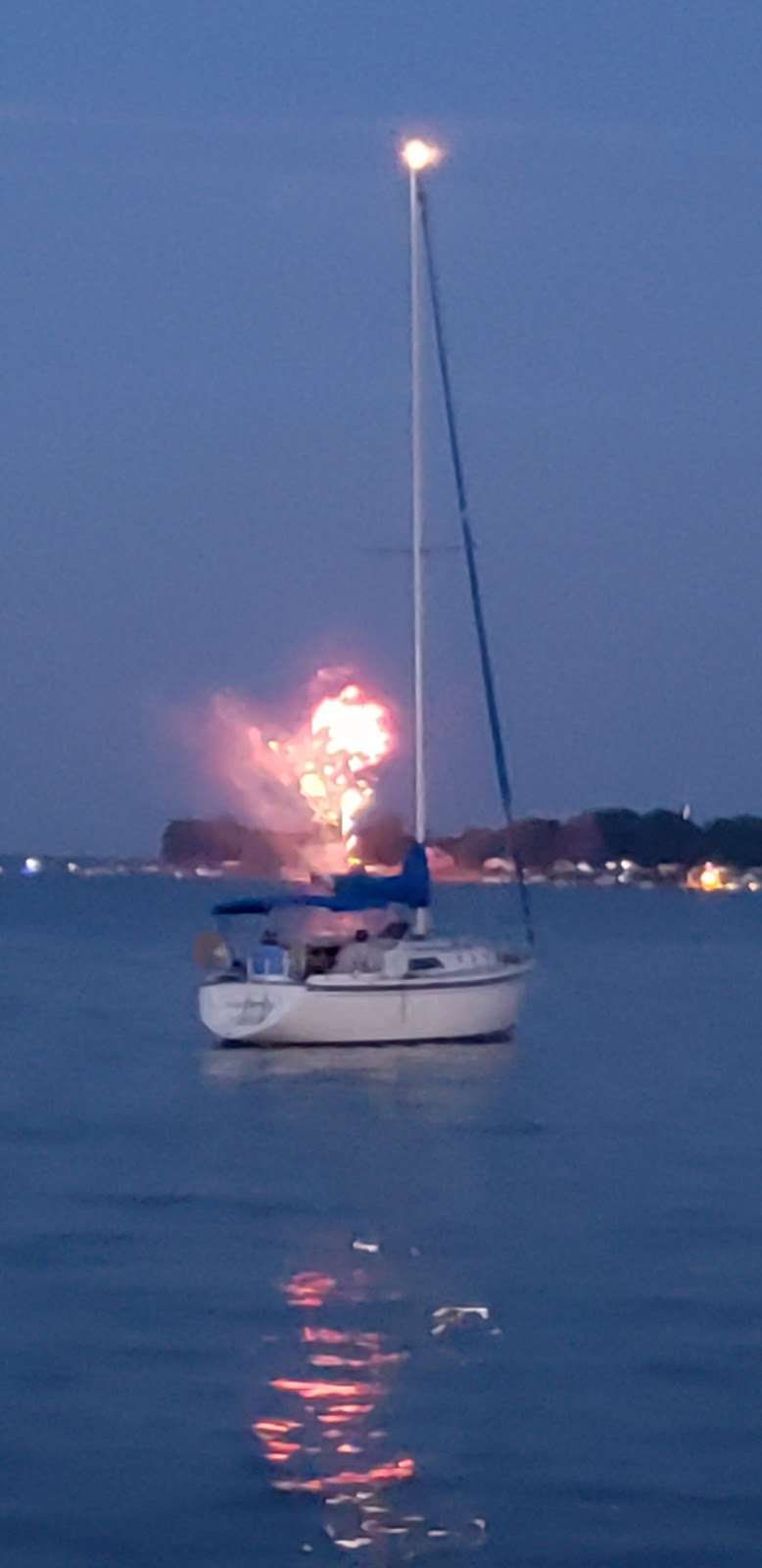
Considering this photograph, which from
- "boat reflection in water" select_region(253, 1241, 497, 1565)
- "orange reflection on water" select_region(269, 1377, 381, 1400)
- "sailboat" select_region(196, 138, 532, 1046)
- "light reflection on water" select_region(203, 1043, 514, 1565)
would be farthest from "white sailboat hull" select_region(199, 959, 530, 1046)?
"orange reflection on water" select_region(269, 1377, 381, 1400)

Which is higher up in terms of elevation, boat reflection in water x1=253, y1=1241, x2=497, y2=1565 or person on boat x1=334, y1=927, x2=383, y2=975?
person on boat x1=334, y1=927, x2=383, y2=975

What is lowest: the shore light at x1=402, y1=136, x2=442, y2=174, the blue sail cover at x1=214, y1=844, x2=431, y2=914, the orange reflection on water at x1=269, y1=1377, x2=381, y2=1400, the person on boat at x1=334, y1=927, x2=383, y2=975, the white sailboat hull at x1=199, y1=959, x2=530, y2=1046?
the orange reflection on water at x1=269, y1=1377, x2=381, y2=1400

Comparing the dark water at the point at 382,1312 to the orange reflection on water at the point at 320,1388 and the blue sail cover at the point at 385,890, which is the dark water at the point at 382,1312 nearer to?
the orange reflection on water at the point at 320,1388

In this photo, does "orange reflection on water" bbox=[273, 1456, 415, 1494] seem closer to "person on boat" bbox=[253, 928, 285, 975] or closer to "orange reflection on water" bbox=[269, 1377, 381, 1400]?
"orange reflection on water" bbox=[269, 1377, 381, 1400]

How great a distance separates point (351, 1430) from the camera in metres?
14.2

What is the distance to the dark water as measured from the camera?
12734 millimetres

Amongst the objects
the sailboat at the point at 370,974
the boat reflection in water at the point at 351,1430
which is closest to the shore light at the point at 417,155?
the sailboat at the point at 370,974

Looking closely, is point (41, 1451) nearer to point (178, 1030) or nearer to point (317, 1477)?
point (317, 1477)

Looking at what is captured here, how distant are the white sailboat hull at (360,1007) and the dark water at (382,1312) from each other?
0.64 m

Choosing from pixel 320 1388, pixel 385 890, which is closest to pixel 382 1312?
pixel 320 1388

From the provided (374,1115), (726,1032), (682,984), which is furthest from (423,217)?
(682,984)

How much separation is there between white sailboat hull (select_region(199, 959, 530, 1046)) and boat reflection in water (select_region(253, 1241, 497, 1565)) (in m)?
14.7

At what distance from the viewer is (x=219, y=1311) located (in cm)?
1808

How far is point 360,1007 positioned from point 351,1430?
19.6 meters
